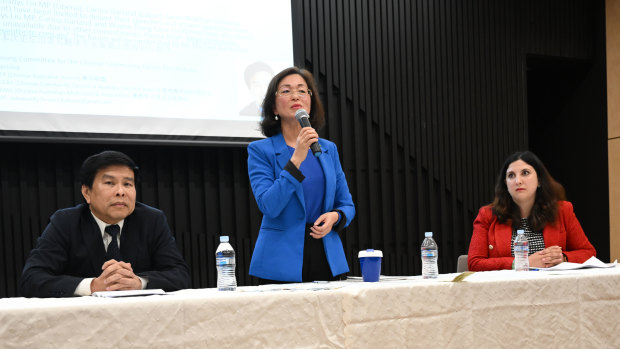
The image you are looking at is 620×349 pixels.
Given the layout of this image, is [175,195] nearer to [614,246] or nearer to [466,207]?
[466,207]

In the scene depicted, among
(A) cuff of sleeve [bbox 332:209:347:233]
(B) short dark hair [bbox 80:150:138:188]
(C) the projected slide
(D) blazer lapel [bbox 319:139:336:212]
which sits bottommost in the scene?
(A) cuff of sleeve [bbox 332:209:347:233]

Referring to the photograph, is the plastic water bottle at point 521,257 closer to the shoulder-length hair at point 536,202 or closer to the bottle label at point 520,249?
the bottle label at point 520,249

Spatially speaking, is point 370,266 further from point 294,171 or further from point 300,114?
point 300,114

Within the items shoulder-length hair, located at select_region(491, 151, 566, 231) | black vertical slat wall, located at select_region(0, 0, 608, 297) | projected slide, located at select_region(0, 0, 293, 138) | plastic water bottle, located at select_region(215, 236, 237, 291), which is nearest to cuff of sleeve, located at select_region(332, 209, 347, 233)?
plastic water bottle, located at select_region(215, 236, 237, 291)

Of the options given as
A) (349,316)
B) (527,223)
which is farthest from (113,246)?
(527,223)

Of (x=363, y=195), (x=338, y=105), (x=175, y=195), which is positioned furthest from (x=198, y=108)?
(x=363, y=195)

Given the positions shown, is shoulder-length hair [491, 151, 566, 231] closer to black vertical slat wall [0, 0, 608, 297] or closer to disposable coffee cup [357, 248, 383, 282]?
disposable coffee cup [357, 248, 383, 282]

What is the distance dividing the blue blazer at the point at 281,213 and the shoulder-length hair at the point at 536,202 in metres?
0.89

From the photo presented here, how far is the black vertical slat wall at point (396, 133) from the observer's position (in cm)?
404

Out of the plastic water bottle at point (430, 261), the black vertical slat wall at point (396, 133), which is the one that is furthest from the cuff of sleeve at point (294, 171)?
the black vertical slat wall at point (396, 133)

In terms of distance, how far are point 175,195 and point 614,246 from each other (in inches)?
Result: 156

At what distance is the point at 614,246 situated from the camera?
5.51 metres

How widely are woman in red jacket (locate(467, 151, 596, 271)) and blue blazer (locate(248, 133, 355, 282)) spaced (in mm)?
796

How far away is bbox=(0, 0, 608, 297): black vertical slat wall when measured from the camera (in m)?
4.04
